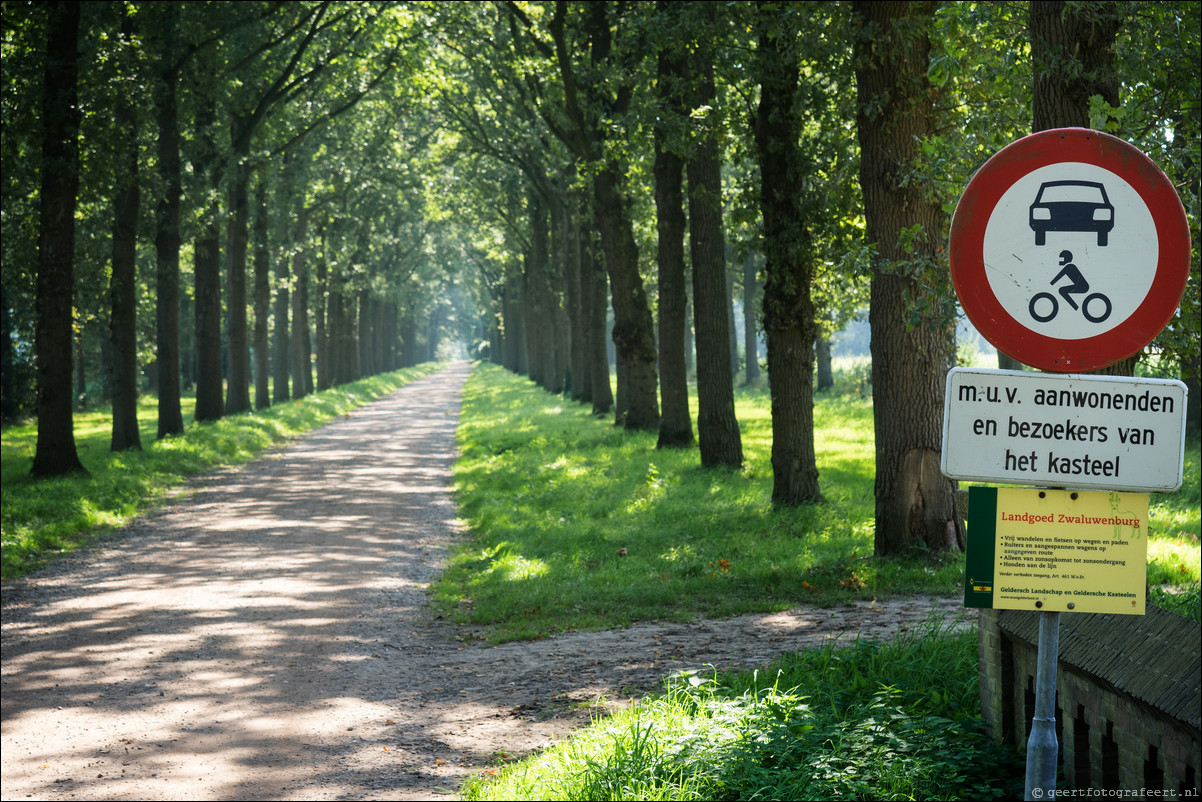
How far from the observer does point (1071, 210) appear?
10.3 feet

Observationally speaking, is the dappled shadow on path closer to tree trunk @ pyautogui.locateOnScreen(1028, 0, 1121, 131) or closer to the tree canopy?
the tree canopy

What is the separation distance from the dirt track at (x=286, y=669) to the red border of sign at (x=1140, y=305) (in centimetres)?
363

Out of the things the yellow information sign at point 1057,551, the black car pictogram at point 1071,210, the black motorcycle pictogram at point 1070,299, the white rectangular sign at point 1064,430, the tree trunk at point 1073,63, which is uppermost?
the tree trunk at point 1073,63

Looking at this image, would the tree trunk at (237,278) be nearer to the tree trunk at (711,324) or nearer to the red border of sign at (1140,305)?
the tree trunk at (711,324)

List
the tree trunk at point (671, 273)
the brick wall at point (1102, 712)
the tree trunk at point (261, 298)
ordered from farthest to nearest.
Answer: the tree trunk at point (261, 298), the tree trunk at point (671, 273), the brick wall at point (1102, 712)

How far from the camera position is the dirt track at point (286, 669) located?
5.60 m

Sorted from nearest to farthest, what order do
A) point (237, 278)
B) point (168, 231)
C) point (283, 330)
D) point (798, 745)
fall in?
1. point (798, 745)
2. point (168, 231)
3. point (237, 278)
4. point (283, 330)

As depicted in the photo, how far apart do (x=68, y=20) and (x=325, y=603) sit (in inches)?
490

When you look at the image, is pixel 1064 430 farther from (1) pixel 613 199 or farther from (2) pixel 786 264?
(1) pixel 613 199

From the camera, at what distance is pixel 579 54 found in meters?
20.0

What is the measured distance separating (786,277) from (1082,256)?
30.1ft

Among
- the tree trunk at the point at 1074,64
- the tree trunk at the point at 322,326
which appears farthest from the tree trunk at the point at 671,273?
the tree trunk at the point at 322,326

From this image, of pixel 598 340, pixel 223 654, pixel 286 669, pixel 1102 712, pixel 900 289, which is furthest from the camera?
pixel 598 340

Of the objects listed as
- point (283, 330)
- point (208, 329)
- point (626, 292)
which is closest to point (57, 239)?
point (208, 329)
